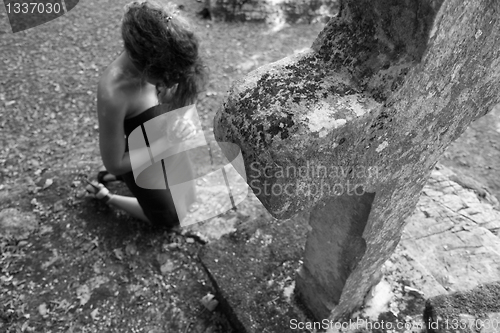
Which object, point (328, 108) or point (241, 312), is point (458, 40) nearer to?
Result: point (328, 108)

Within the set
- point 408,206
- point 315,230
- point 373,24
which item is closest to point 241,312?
point 315,230

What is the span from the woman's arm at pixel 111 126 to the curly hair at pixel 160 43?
27 centimetres

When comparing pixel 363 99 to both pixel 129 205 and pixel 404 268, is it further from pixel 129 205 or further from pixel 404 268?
pixel 129 205

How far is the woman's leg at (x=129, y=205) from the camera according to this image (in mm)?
3391

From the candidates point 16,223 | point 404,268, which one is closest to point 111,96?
point 16,223

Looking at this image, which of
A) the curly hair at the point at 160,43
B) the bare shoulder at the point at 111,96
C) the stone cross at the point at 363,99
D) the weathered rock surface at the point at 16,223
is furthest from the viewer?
the weathered rock surface at the point at 16,223

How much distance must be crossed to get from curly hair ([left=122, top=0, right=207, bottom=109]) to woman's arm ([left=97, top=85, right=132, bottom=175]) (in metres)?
0.27

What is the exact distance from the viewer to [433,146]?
1.49m

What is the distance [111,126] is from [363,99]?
1706mm

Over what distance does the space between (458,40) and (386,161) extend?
452 mm

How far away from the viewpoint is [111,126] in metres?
2.37

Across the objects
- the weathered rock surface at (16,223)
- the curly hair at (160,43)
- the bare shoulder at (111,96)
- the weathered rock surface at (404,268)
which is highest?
the curly hair at (160,43)

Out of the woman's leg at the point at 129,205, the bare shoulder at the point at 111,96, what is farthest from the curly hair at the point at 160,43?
the woman's leg at the point at 129,205

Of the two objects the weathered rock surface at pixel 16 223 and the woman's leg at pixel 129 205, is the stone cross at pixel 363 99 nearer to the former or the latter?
the woman's leg at pixel 129 205
